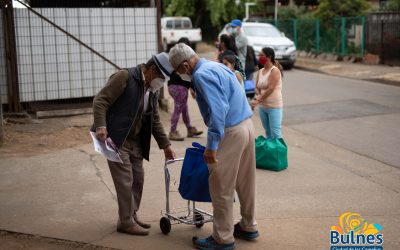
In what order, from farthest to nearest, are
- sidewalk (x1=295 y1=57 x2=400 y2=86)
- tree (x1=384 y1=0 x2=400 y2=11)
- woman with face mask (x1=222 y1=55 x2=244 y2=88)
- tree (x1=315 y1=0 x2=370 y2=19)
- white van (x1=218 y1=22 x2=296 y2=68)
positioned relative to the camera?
tree (x1=315 y1=0 x2=370 y2=19)
tree (x1=384 y1=0 x2=400 y2=11)
white van (x1=218 y1=22 x2=296 y2=68)
sidewalk (x1=295 y1=57 x2=400 y2=86)
woman with face mask (x1=222 y1=55 x2=244 y2=88)

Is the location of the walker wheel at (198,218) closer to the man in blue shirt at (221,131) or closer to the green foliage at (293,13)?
the man in blue shirt at (221,131)

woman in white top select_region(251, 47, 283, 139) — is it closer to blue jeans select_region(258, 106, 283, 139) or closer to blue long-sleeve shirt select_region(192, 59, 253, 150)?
blue jeans select_region(258, 106, 283, 139)

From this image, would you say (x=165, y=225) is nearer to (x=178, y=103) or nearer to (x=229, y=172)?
(x=229, y=172)

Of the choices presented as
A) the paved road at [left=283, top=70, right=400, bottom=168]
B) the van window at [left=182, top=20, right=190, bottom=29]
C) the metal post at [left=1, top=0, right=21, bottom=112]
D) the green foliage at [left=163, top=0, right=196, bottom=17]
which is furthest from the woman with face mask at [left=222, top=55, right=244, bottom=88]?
the green foliage at [left=163, top=0, right=196, bottom=17]

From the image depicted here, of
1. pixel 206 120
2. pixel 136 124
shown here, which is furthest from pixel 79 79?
pixel 206 120

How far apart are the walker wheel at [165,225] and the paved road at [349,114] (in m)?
4.38

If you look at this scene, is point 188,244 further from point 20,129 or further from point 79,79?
point 79,79

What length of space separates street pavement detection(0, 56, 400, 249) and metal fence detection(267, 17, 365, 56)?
547 inches

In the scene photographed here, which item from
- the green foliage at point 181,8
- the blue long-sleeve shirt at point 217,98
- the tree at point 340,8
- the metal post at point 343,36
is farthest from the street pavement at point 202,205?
the green foliage at point 181,8

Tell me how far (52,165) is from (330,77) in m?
13.2

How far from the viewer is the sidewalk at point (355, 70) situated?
17.6 m

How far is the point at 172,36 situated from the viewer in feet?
108

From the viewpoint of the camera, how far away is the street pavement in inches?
208

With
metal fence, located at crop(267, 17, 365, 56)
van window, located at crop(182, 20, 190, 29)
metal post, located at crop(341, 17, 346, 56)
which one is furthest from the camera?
van window, located at crop(182, 20, 190, 29)
